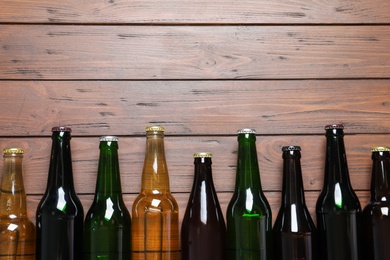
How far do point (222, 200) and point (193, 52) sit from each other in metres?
0.37

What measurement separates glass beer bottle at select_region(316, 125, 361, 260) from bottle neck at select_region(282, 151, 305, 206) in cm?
6

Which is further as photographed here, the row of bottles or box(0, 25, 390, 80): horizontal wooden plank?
box(0, 25, 390, 80): horizontal wooden plank

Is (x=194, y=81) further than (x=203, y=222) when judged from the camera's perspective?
Yes

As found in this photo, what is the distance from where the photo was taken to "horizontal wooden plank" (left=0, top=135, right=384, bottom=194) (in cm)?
130

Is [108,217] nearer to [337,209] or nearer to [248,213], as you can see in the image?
[248,213]

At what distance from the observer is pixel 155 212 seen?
117 centimetres

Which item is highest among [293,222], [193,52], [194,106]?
[193,52]

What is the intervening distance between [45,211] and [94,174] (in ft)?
0.61

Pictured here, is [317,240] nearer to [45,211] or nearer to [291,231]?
[291,231]

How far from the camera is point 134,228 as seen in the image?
118cm

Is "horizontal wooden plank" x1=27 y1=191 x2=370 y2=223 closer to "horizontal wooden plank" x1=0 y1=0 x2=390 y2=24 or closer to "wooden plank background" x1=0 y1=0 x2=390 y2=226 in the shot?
"wooden plank background" x1=0 y1=0 x2=390 y2=226

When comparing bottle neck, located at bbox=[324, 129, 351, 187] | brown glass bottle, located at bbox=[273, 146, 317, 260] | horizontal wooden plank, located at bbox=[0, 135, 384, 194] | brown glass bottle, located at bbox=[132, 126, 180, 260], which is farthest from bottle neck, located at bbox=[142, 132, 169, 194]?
bottle neck, located at bbox=[324, 129, 351, 187]

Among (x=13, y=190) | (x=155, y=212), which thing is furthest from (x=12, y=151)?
(x=155, y=212)

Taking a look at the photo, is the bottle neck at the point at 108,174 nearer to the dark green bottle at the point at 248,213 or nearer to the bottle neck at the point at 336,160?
the dark green bottle at the point at 248,213
